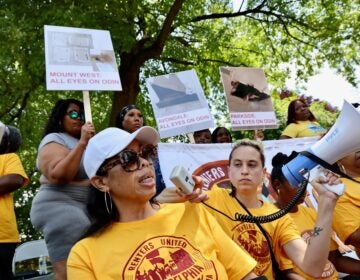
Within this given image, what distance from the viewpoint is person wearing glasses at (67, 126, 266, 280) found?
1918 millimetres

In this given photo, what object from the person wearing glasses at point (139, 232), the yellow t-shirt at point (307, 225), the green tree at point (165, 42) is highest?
the green tree at point (165, 42)

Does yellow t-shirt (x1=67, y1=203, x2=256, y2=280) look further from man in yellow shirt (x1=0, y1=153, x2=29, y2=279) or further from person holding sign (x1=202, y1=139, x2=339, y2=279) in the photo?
man in yellow shirt (x1=0, y1=153, x2=29, y2=279)

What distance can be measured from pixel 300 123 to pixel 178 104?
4.94ft

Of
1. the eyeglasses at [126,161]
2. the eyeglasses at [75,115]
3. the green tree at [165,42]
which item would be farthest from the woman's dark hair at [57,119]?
the green tree at [165,42]

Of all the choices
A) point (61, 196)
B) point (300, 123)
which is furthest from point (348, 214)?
point (300, 123)

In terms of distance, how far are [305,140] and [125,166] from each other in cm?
370

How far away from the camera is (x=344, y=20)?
10984 millimetres

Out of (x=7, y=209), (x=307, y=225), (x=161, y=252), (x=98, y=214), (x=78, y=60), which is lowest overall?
(x=307, y=225)

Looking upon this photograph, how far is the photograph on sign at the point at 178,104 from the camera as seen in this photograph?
560 cm

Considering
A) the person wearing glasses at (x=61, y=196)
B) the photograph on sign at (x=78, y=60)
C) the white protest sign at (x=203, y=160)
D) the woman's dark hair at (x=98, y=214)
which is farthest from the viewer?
the white protest sign at (x=203, y=160)

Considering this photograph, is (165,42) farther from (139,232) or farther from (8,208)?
(139,232)

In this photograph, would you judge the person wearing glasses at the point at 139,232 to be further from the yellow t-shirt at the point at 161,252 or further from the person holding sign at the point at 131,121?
the person holding sign at the point at 131,121

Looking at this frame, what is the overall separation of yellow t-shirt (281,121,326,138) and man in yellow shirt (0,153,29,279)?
3254 millimetres

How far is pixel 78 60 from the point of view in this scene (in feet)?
14.1
